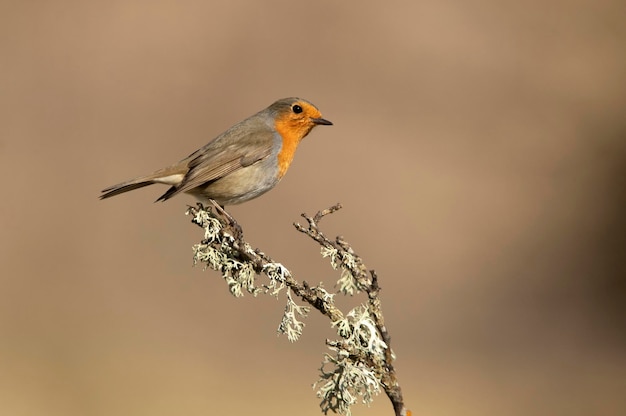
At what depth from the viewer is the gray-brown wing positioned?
12.5ft

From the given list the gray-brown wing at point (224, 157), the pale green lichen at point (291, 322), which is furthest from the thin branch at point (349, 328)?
the gray-brown wing at point (224, 157)

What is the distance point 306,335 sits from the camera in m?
8.02

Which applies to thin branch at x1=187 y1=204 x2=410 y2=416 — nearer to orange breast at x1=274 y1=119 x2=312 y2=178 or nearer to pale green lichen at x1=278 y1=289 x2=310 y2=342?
pale green lichen at x1=278 y1=289 x2=310 y2=342

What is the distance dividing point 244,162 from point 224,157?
111 mm

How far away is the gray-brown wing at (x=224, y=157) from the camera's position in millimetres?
3820

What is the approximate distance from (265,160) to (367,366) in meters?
2.42

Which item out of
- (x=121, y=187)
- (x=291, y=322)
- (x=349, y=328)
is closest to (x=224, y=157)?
(x=121, y=187)

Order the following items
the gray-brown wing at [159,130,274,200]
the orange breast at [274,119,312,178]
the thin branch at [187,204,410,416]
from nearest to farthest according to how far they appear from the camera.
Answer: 1. the thin branch at [187,204,410,416]
2. the gray-brown wing at [159,130,274,200]
3. the orange breast at [274,119,312,178]

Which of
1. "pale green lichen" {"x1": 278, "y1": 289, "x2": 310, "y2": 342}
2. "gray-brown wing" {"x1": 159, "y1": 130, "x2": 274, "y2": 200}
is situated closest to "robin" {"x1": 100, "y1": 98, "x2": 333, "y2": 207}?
"gray-brown wing" {"x1": 159, "y1": 130, "x2": 274, "y2": 200}

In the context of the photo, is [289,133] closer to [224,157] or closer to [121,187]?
[224,157]

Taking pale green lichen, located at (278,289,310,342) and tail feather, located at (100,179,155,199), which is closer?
pale green lichen, located at (278,289,310,342)

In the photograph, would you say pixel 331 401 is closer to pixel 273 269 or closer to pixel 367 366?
pixel 367 366

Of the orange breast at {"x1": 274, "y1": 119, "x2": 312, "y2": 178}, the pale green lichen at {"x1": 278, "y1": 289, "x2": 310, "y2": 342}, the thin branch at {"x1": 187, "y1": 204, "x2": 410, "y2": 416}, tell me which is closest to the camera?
the thin branch at {"x1": 187, "y1": 204, "x2": 410, "y2": 416}

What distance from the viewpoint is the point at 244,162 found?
13.0ft
